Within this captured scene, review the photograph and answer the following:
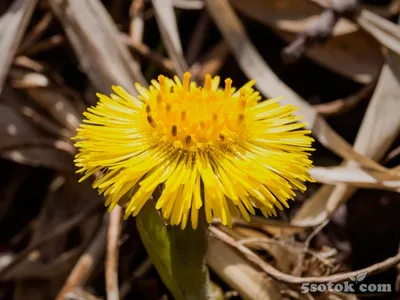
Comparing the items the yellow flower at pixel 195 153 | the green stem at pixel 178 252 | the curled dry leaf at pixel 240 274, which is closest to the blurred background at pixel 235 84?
the curled dry leaf at pixel 240 274

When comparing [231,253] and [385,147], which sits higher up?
[385,147]

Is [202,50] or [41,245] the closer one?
[41,245]

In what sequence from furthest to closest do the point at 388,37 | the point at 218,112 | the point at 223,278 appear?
the point at 388,37 < the point at 223,278 < the point at 218,112

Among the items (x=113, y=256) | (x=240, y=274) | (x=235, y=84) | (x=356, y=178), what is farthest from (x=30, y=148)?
(x=356, y=178)

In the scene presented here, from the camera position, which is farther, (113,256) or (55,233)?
(55,233)

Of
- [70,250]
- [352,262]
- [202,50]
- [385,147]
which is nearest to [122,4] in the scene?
[202,50]

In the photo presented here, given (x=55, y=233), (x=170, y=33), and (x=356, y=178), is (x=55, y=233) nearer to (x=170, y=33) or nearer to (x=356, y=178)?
(x=170, y=33)

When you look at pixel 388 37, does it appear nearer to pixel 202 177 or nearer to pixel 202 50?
pixel 202 50

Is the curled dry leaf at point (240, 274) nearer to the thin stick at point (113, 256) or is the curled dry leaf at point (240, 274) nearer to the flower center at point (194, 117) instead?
the thin stick at point (113, 256)
